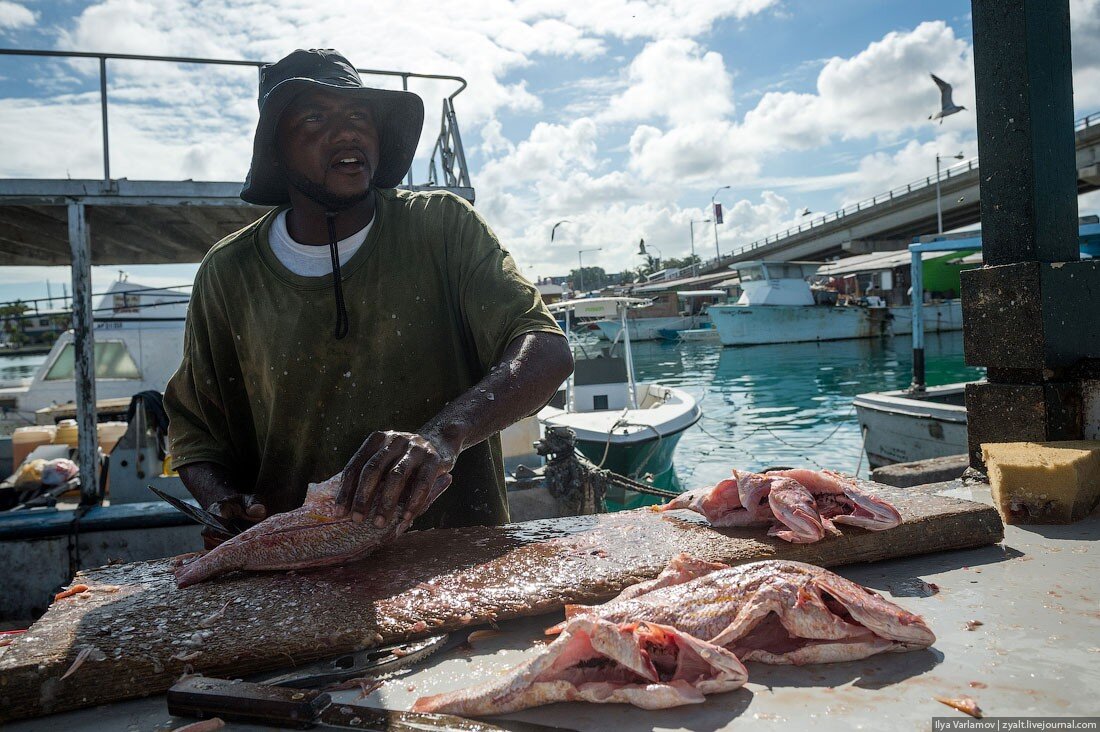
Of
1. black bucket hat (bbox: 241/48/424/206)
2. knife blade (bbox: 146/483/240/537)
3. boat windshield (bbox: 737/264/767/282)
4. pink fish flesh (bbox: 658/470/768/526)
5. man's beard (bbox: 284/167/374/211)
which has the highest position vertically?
boat windshield (bbox: 737/264/767/282)

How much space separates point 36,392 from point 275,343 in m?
14.5

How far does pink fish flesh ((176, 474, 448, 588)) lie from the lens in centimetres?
270

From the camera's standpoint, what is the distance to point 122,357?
535 inches

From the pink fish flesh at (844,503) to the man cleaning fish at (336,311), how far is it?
1291 mm

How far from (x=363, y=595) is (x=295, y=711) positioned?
648 millimetres

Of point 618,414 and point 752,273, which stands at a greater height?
point 752,273

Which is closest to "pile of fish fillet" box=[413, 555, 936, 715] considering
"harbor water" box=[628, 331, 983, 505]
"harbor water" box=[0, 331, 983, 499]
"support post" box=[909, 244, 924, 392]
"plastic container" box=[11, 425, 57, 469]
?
"harbor water" box=[628, 331, 983, 505]

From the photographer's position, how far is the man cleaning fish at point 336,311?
2.89 metres

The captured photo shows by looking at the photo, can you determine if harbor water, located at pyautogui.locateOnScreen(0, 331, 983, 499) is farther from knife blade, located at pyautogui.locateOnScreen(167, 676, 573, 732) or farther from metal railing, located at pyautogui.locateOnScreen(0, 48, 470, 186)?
knife blade, located at pyautogui.locateOnScreen(167, 676, 573, 732)

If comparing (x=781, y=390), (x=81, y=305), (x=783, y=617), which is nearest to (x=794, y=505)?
(x=783, y=617)

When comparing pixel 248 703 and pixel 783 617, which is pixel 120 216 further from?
pixel 783 617

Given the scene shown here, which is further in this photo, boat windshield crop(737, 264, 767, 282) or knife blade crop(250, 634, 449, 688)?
boat windshield crop(737, 264, 767, 282)

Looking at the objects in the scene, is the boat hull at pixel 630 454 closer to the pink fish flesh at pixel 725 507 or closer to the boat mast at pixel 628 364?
the boat mast at pixel 628 364

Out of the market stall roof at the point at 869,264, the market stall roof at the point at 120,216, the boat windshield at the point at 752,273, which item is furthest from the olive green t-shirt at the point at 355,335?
the market stall roof at the point at 869,264
